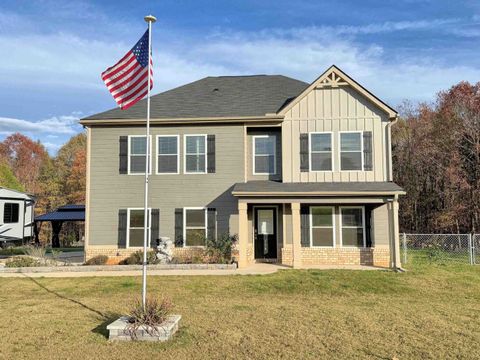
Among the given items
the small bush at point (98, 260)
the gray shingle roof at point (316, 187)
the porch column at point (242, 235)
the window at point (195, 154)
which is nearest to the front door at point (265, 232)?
the gray shingle roof at point (316, 187)

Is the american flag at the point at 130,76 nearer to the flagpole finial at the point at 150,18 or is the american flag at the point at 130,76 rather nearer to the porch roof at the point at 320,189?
the flagpole finial at the point at 150,18

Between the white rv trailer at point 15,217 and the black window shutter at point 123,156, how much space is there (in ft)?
34.7

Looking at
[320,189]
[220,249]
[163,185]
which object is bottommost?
[220,249]

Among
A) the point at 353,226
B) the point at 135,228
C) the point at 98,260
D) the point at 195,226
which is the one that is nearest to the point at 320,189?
the point at 353,226

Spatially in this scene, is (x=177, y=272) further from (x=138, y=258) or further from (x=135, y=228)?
(x=135, y=228)

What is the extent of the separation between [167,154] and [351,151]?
6.88 metres

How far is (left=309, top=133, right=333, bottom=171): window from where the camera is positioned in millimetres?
15250

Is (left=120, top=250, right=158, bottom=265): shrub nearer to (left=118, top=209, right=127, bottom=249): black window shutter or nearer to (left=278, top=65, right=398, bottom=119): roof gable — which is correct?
(left=118, top=209, right=127, bottom=249): black window shutter

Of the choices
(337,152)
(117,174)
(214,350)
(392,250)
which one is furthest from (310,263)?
(214,350)

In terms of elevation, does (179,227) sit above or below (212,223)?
below


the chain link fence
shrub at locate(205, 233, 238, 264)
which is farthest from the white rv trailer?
the chain link fence

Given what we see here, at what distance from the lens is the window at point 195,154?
15.6 meters

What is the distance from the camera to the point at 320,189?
14055mm

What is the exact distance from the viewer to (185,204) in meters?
15.4
